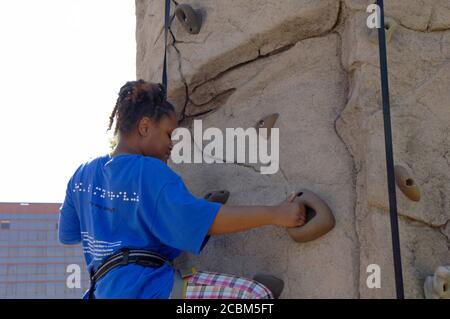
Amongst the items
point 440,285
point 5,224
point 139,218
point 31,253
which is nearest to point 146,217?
point 139,218

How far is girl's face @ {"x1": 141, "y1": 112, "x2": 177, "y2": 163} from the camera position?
2.06 meters

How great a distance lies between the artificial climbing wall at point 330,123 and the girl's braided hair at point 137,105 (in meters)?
0.42

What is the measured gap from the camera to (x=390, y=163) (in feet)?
6.34

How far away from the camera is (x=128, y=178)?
1933mm

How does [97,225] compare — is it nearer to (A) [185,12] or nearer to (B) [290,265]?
(B) [290,265]

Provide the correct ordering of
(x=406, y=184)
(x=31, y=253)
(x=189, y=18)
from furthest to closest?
(x=31, y=253), (x=189, y=18), (x=406, y=184)

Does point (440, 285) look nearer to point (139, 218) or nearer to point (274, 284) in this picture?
point (274, 284)

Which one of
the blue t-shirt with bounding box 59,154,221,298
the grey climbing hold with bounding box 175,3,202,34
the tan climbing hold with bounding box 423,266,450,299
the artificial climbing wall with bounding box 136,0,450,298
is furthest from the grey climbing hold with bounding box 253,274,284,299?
the grey climbing hold with bounding box 175,3,202,34

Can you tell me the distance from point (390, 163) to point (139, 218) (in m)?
0.66

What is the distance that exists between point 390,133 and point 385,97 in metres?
0.11

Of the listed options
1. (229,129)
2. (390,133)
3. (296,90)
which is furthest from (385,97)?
(229,129)

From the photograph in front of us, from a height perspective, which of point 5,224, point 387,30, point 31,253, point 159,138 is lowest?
point 159,138

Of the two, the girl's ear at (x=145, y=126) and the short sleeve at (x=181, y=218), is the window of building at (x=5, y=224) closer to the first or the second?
the girl's ear at (x=145, y=126)

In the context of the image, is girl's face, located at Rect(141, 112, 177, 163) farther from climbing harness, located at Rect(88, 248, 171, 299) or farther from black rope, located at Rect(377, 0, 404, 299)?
black rope, located at Rect(377, 0, 404, 299)
